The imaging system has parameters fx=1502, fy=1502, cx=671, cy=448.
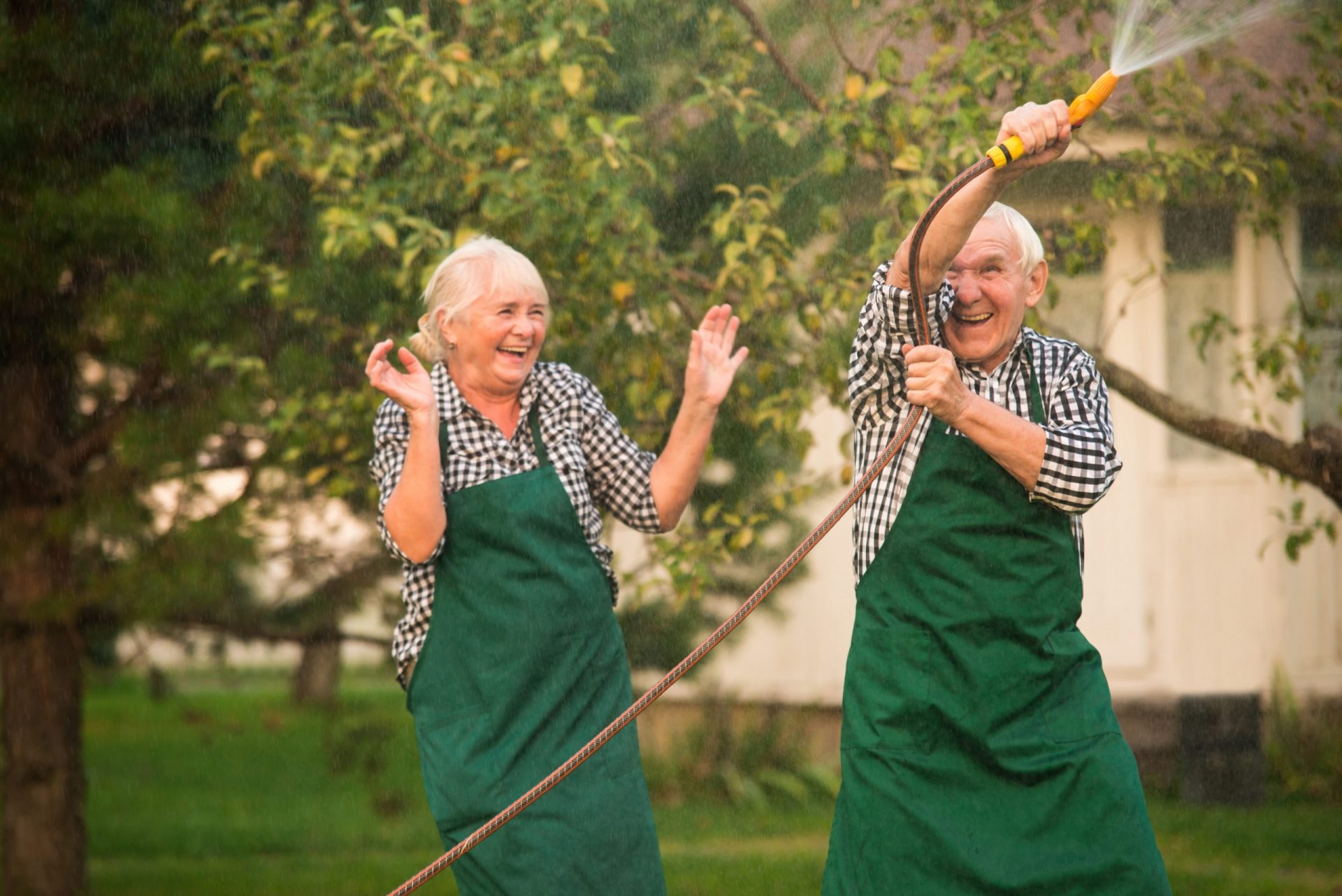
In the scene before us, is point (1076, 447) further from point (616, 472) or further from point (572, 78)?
point (572, 78)

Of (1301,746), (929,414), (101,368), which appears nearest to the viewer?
(929,414)

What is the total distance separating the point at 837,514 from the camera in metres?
2.56

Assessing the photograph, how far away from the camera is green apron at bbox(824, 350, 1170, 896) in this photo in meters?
2.41

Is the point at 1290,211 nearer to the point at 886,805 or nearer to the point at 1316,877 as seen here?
the point at 1316,877

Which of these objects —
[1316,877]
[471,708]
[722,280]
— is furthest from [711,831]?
[471,708]

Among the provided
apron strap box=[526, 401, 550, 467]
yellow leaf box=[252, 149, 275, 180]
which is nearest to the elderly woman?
apron strap box=[526, 401, 550, 467]

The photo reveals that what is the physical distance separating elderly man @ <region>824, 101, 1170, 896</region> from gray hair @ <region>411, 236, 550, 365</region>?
76cm

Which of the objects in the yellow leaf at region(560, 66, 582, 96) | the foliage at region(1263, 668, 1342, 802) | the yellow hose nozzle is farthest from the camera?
the foliage at region(1263, 668, 1342, 802)

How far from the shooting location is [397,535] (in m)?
2.79

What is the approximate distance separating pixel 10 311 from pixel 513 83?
1986 mm

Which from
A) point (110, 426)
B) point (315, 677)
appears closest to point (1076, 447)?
point (110, 426)

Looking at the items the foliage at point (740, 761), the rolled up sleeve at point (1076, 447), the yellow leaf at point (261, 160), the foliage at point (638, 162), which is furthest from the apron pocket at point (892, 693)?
the foliage at point (740, 761)

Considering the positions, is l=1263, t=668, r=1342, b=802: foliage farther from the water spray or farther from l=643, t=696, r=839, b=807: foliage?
the water spray

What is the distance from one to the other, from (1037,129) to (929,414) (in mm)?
506
